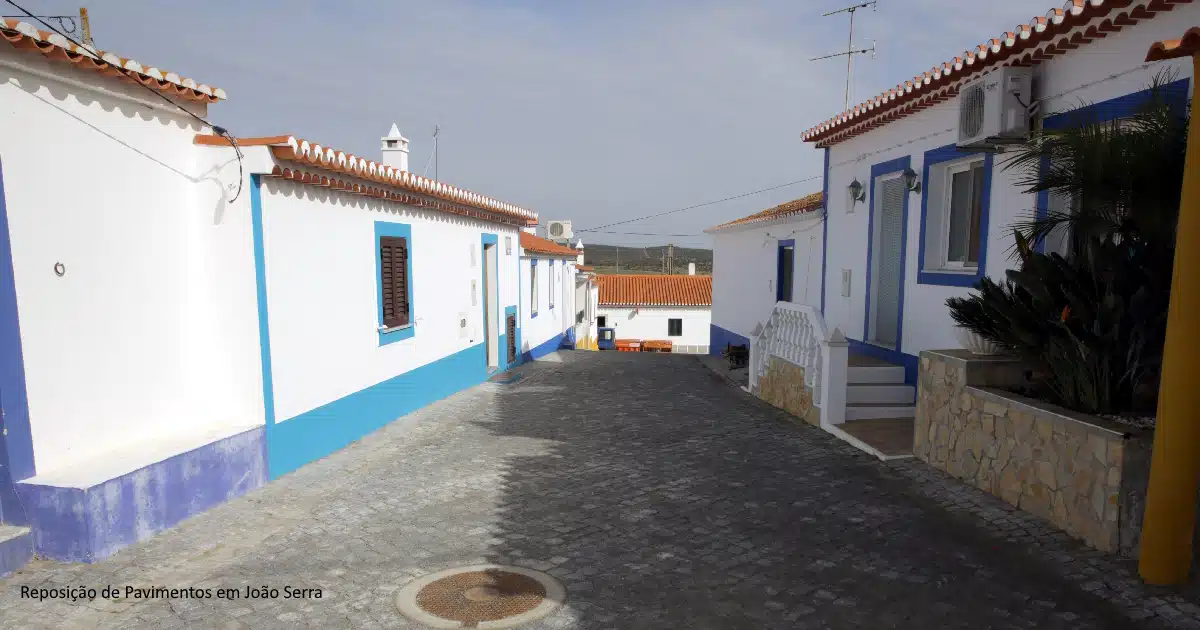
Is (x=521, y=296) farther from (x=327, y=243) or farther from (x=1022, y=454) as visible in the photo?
(x=1022, y=454)

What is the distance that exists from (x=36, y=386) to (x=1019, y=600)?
6.36 meters

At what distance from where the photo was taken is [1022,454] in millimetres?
5000

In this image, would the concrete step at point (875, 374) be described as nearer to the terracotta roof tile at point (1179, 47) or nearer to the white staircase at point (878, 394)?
the white staircase at point (878, 394)

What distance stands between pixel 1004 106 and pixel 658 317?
32911 millimetres

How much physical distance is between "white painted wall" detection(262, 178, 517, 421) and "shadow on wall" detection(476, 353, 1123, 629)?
197 cm

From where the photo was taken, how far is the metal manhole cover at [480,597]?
3754 millimetres

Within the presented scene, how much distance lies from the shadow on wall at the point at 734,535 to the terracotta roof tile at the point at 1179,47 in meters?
2.97

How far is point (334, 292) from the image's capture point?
7445 millimetres

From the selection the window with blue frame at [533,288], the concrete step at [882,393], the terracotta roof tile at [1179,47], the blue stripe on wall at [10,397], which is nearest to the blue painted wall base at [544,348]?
the window with blue frame at [533,288]

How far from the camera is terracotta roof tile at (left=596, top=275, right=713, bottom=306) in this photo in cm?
3903

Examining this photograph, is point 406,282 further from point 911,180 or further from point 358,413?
point 911,180

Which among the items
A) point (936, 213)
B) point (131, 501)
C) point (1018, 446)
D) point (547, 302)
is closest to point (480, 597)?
point (131, 501)

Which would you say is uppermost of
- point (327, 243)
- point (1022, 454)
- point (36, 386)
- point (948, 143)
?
point (948, 143)

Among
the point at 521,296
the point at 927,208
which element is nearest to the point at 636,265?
the point at 521,296
